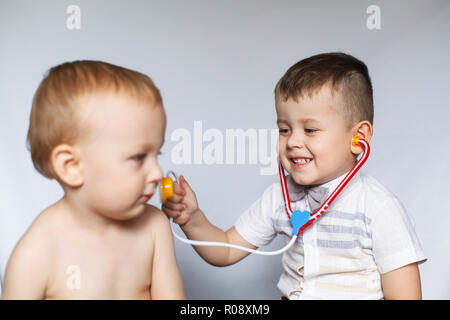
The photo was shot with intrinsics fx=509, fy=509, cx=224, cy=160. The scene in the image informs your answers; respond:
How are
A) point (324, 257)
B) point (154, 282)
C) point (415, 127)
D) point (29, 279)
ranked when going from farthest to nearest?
point (415, 127)
point (324, 257)
point (154, 282)
point (29, 279)

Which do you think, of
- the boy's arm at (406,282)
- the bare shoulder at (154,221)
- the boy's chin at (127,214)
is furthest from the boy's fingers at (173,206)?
the boy's arm at (406,282)

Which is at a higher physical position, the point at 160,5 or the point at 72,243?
the point at 160,5

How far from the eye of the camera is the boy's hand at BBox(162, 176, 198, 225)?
1.15m

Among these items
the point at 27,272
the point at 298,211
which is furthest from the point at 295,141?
the point at 27,272

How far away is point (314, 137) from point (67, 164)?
0.51m

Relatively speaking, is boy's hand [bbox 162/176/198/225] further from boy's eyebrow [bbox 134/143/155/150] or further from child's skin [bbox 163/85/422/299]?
boy's eyebrow [bbox 134/143/155/150]

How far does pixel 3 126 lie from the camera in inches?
60.0

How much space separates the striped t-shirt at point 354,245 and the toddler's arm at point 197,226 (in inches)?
6.8

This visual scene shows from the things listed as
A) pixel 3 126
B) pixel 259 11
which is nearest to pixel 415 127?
pixel 259 11

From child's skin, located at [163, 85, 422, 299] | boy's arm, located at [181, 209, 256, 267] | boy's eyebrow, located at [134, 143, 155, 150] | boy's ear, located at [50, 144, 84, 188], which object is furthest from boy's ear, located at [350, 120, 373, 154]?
boy's ear, located at [50, 144, 84, 188]

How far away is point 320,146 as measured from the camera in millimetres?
1081

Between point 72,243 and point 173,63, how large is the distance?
76cm

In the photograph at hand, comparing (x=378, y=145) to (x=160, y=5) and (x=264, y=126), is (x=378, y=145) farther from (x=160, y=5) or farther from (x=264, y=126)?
(x=160, y=5)

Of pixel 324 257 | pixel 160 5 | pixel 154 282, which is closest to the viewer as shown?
pixel 154 282
